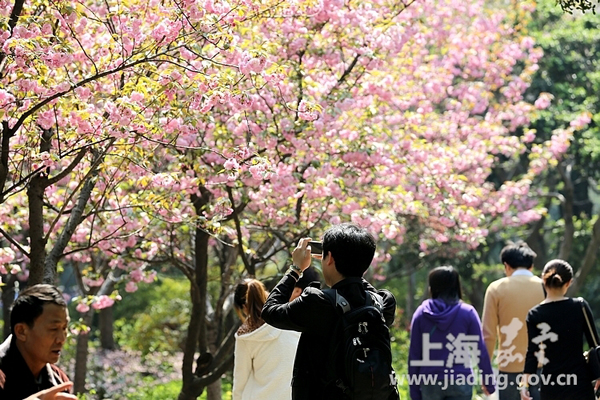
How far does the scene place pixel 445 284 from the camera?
607cm

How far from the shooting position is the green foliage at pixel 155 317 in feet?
58.2

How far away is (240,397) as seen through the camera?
5188 mm

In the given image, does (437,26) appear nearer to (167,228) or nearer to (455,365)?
(167,228)

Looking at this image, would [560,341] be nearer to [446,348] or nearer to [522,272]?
[446,348]

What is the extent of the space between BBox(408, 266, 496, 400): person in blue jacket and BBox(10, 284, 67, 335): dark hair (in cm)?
349

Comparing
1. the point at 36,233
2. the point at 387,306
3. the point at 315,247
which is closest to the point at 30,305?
the point at 315,247

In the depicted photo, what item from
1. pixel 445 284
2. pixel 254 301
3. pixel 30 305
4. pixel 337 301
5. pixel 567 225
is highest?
pixel 567 225

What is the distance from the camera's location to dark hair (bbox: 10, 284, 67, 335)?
117 inches

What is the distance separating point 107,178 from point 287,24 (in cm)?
196

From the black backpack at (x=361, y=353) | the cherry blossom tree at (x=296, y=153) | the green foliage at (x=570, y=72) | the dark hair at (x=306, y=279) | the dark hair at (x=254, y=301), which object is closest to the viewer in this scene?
the black backpack at (x=361, y=353)

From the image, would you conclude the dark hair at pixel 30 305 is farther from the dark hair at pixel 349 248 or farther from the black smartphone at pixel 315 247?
the black smartphone at pixel 315 247

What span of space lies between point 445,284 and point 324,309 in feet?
8.55

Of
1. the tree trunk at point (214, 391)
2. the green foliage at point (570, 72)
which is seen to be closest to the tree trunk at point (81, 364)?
the tree trunk at point (214, 391)

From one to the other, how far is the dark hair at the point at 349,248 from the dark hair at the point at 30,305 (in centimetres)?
118
